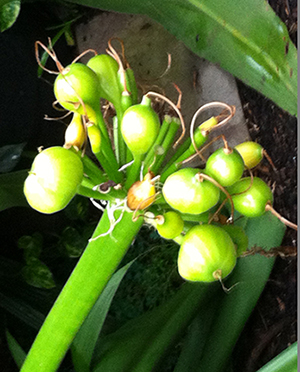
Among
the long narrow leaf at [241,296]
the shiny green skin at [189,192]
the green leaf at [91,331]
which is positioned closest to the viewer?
the shiny green skin at [189,192]

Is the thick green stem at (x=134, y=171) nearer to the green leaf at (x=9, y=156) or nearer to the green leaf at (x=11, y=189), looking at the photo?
the green leaf at (x=11, y=189)

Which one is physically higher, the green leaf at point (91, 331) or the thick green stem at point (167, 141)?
the thick green stem at point (167, 141)

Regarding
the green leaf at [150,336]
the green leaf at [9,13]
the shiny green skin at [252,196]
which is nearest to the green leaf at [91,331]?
the green leaf at [150,336]

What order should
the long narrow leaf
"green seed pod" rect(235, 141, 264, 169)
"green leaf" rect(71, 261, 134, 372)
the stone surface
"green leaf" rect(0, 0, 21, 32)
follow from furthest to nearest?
1. the stone surface
2. "green leaf" rect(0, 0, 21, 32)
3. the long narrow leaf
4. "green leaf" rect(71, 261, 134, 372)
5. "green seed pod" rect(235, 141, 264, 169)

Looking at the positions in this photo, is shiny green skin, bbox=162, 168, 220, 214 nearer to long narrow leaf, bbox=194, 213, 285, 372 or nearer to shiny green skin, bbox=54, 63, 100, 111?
shiny green skin, bbox=54, 63, 100, 111

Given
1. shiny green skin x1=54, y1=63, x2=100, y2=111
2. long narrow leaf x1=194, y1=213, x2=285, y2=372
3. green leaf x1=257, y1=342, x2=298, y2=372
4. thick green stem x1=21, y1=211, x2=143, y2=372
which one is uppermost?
shiny green skin x1=54, y1=63, x2=100, y2=111

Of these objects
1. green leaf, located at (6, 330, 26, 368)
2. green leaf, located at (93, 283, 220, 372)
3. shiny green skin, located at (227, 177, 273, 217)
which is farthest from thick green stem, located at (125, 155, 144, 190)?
green leaf, located at (6, 330, 26, 368)

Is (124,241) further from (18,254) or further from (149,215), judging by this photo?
(18,254)
